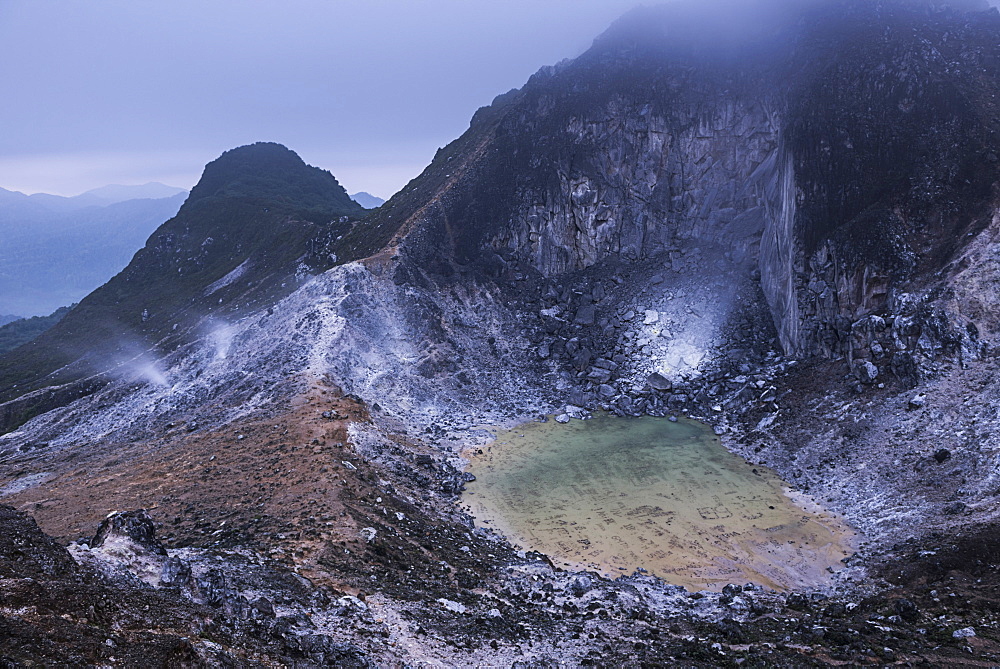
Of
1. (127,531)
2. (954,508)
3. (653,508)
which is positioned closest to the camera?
(127,531)

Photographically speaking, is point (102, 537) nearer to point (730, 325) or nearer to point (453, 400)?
point (453, 400)

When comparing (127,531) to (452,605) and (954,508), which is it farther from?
(954,508)

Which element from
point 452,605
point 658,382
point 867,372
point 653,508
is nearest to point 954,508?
point 867,372

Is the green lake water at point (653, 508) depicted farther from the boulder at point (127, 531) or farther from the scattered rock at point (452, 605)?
the boulder at point (127, 531)

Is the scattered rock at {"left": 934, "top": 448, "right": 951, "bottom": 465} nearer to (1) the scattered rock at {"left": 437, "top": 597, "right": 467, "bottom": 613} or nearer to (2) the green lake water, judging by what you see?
(2) the green lake water

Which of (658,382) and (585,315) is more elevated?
(585,315)

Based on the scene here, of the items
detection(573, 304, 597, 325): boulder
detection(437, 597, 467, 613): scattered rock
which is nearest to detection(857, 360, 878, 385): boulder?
detection(573, 304, 597, 325): boulder

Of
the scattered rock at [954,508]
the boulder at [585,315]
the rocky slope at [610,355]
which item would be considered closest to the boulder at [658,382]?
the rocky slope at [610,355]
